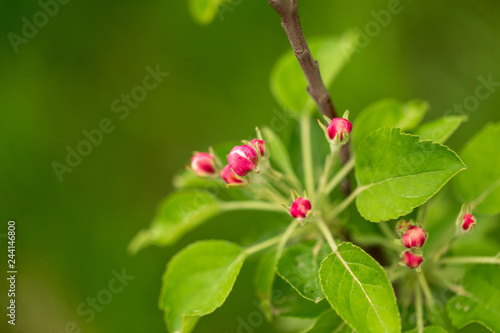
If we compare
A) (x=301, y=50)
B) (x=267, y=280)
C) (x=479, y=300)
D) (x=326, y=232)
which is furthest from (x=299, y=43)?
(x=479, y=300)

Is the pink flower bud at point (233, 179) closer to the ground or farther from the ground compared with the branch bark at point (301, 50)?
closer to the ground

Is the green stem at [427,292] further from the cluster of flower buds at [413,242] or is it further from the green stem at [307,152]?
the green stem at [307,152]

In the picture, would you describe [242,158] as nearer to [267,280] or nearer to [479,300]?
[267,280]

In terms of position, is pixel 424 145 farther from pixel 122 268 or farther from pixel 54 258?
pixel 54 258

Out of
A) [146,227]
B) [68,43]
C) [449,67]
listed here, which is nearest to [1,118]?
[68,43]

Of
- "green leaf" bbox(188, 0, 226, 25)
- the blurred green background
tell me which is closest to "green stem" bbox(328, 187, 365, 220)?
"green leaf" bbox(188, 0, 226, 25)

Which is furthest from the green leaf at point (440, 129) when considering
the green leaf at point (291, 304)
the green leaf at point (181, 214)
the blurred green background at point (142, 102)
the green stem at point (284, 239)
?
the blurred green background at point (142, 102)

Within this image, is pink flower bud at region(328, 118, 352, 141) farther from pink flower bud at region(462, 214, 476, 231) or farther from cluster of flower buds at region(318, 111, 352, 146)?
pink flower bud at region(462, 214, 476, 231)
